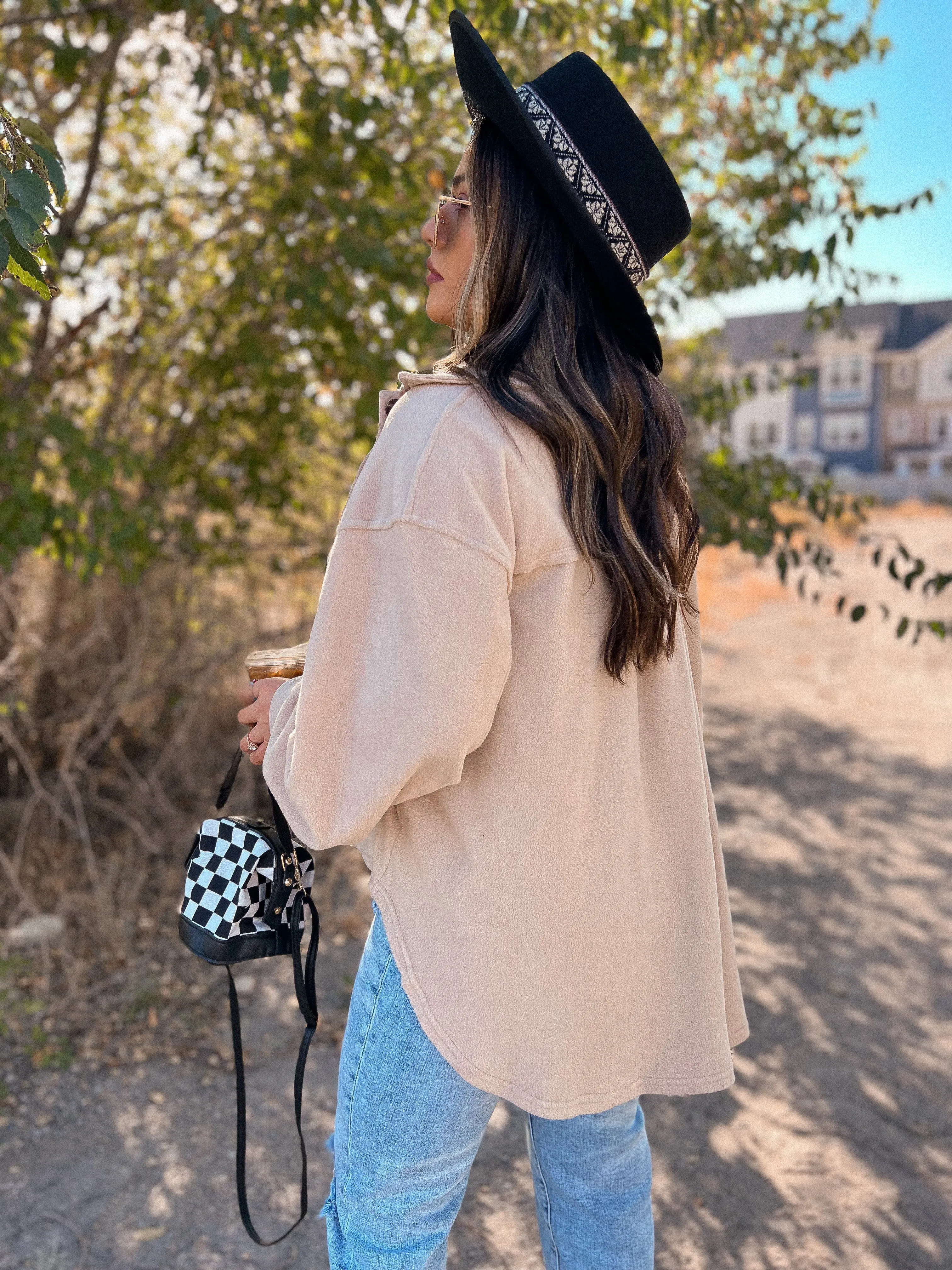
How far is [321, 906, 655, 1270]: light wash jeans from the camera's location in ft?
4.33

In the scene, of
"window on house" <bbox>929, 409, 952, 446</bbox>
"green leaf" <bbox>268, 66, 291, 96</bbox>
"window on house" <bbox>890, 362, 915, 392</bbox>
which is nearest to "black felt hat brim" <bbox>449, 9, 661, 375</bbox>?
A: "green leaf" <bbox>268, 66, 291, 96</bbox>

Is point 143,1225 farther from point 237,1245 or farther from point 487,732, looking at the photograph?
point 487,732

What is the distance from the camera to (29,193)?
3.95 ft

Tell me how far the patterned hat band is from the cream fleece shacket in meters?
0.30

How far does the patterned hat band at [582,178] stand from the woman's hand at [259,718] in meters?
0.72

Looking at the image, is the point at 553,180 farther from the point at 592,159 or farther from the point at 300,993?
the point at 300,993

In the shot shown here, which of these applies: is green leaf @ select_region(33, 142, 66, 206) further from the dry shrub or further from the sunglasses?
the dry shrub

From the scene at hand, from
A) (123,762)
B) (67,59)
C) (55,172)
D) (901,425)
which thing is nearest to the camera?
(55,172)

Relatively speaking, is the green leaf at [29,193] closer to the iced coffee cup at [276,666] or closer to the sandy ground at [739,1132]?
the iced coffee cup at [276,666]

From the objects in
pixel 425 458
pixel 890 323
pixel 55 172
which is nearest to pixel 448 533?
pixel 425 458

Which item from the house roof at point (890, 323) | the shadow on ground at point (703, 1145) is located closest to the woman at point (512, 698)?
the shadow on ground at point (703, 1145)

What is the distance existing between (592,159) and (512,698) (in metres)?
0.68

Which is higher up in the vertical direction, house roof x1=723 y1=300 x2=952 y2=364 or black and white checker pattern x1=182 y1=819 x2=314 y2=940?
house roof x1=723 y1=300 x2=952 y2=364

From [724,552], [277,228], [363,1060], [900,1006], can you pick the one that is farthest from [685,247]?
[724,552]
